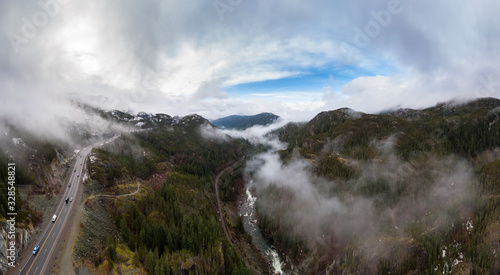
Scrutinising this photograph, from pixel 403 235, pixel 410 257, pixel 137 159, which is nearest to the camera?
pixel 410 257

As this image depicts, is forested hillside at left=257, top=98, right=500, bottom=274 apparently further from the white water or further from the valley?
the white water

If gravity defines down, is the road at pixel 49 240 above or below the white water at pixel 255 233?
above

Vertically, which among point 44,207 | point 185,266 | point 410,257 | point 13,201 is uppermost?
point 13,201

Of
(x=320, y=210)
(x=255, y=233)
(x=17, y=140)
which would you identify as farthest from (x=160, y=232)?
(x=320, y=210)

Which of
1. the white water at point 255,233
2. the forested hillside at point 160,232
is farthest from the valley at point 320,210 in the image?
the white water at point 255,233

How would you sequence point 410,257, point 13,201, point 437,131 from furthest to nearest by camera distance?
1. point 437,131
2. point 410,257
3. point 13,201

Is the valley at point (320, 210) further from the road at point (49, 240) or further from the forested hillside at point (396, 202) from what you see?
the road at point (49, 240)

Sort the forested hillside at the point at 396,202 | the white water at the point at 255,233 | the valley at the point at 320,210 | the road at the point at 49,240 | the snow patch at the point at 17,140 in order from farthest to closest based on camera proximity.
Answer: the white water at the point at 255,233
the forested hillside at the point at 396,202
the snow patch at the point at 17,140
the valley at the point at 320,210
the road at the point at 49,240

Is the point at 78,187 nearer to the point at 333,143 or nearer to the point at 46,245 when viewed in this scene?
the point at 46,245

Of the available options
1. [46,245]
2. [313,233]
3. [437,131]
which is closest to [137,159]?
[46,245]
